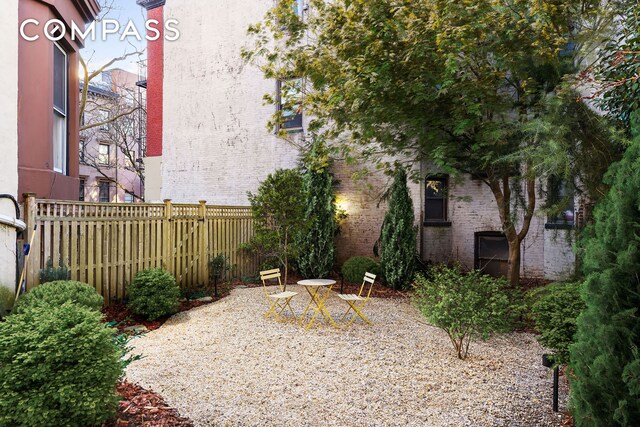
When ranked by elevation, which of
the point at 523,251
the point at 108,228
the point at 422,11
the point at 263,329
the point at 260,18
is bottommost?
the point at 263,329

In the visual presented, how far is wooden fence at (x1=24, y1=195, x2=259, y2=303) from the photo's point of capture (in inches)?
249

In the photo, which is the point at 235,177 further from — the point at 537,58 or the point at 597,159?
the point at 597,159

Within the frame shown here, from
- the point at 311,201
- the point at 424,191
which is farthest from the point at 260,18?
the point at 424,191

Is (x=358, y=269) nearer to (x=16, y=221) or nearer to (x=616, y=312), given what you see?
(x=16, y=221)

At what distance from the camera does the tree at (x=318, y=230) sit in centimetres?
1052

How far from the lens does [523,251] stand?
431 inches

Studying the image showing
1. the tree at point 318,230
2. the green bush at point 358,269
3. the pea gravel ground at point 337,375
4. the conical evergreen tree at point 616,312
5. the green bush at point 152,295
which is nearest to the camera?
the conical evergreen tree at point 616,312

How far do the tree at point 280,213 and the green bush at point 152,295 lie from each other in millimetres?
2100

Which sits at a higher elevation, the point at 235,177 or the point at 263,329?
the point at 235,177

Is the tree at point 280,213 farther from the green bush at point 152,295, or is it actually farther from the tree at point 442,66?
the green bush at point 152,295

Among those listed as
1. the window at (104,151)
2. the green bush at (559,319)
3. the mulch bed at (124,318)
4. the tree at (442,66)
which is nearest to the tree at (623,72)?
the tree at (442,66)

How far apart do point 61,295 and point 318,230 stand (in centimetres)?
618

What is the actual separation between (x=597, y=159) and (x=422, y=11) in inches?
136

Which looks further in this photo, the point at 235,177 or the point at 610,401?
the point at 235,177
